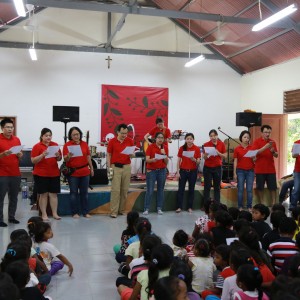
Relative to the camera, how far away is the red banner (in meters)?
10.4

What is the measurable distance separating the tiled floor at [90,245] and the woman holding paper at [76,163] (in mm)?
409

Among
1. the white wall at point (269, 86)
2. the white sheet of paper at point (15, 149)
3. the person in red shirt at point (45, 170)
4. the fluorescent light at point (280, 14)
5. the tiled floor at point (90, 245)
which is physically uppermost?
the fluorescent light at point (280, 14)

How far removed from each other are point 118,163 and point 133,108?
4.83 meters

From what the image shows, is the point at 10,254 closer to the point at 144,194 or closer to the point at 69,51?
the point at 144,194

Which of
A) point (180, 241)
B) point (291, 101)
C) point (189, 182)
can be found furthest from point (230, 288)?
point (291, 101)

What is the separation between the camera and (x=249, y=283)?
2.12 metres

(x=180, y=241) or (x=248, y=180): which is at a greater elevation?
(x=248, y=180)

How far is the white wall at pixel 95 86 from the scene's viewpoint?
9.89 metres

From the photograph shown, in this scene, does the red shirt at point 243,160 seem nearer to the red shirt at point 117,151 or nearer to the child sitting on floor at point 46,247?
the red shirt at point 117,151

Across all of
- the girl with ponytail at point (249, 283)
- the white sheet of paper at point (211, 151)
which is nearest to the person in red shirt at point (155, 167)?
the white sheet of paper at point (211, 151)

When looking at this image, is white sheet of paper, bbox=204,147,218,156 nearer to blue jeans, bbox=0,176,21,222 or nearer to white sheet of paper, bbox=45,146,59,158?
white sheet of paper, bbox=45,146,59,158

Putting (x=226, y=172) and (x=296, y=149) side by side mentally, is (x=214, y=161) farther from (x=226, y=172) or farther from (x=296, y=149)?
(x=226, y=172)

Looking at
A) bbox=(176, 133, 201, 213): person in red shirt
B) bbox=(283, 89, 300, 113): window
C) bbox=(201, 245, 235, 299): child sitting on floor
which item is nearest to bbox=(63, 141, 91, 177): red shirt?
bbox=(176, 133, 201, 213): person in red shirt

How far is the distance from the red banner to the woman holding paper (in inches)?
176
